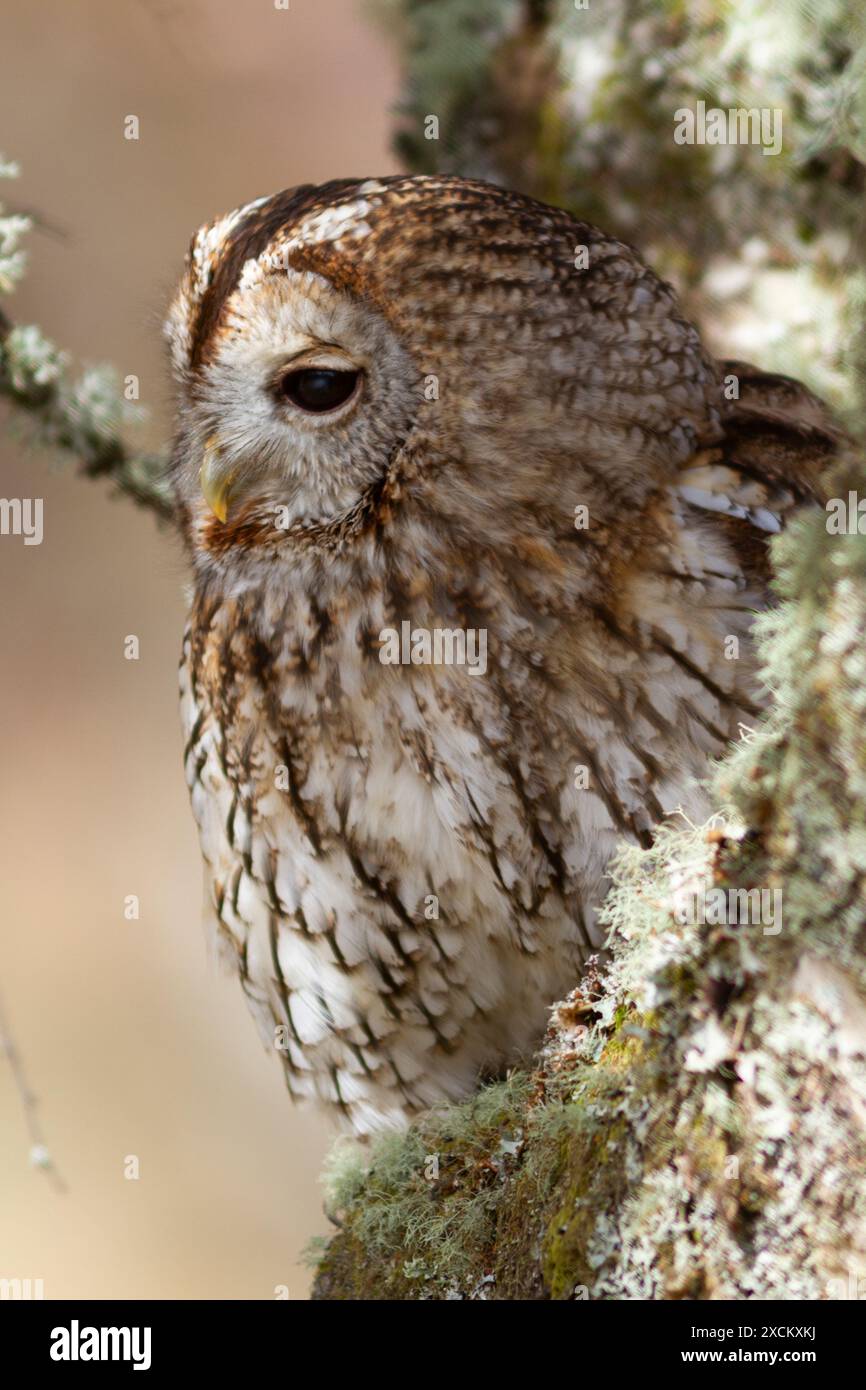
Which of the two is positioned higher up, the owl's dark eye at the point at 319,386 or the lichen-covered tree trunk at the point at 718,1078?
the owl's dark eye at the point at 319,386

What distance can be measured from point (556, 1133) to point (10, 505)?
14.2 ft

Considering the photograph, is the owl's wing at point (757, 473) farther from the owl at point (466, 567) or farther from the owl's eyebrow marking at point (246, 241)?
the owl's eyebrow marking at point (246, 241)

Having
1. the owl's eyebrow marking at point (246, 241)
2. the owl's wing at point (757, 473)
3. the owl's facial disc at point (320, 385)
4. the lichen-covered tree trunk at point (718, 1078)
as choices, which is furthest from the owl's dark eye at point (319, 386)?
the lichen-covered tree trunk at point (718, 1078)

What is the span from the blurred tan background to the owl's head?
Result: 281 cm

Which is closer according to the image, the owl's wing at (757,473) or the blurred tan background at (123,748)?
the owl's wing at (757,473)

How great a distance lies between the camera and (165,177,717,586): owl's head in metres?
1.58

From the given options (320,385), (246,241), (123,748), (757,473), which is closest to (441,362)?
(320,385)

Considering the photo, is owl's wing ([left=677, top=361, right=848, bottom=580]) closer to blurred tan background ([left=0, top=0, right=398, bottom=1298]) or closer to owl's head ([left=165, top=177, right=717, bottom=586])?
owl's head ([left=165, top=177, right=717, bottom=586])

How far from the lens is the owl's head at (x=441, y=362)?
1.58m

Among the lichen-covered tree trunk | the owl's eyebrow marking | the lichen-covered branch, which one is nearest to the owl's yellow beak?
the owl's eyebrow marking

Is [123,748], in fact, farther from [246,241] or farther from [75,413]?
[246,241]

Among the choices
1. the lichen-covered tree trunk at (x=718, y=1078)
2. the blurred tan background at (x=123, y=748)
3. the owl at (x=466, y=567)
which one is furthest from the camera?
the blurred tan background at (x=123, y=748)

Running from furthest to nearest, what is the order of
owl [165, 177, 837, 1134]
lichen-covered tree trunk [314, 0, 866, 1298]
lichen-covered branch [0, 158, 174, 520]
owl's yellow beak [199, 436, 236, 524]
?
lichen-covered branch [0, 158, 174, 520] → owl's yellow beak [199, 436, 236, 524] → owl [165, 177, 837, 1134] → lichen-covered tree trunk [314, 0, 866, 1298]
